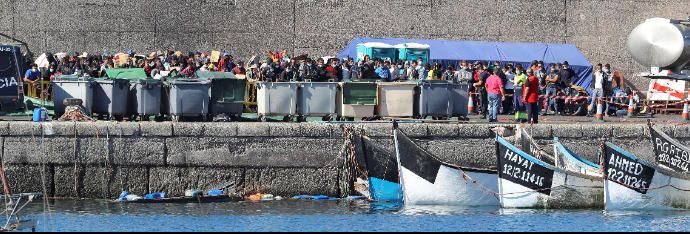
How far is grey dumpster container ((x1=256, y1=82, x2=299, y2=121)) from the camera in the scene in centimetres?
3020

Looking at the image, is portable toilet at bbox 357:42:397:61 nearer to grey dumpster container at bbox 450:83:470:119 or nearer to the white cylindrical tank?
grey dumpster container at bbox 450:83:470:119

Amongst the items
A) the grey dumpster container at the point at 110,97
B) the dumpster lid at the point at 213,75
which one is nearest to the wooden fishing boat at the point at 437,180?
the dumpster lid at the point at 213,75

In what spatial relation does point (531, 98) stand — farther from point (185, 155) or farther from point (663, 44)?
point (185, 155)

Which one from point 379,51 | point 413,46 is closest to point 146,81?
point 379,51

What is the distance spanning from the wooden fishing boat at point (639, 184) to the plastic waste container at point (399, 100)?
503cm

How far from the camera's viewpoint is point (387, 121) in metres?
29.4

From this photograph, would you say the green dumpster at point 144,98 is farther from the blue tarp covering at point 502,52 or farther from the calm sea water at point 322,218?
the blue tarp covering at point 502,52

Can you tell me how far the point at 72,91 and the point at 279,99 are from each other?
157 inches

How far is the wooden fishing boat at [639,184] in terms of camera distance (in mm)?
26688

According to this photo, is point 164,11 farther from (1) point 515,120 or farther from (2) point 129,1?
A: (1) point 515,120

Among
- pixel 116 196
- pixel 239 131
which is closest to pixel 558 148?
pixel 239 131

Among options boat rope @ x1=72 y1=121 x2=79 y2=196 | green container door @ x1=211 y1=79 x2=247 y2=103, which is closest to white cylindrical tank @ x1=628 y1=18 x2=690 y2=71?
green container door @ x1=211 y1=79 x2=247 y2=103

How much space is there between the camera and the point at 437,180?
89.1 ft

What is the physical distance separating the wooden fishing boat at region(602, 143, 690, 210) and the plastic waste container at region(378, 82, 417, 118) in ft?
16.5
